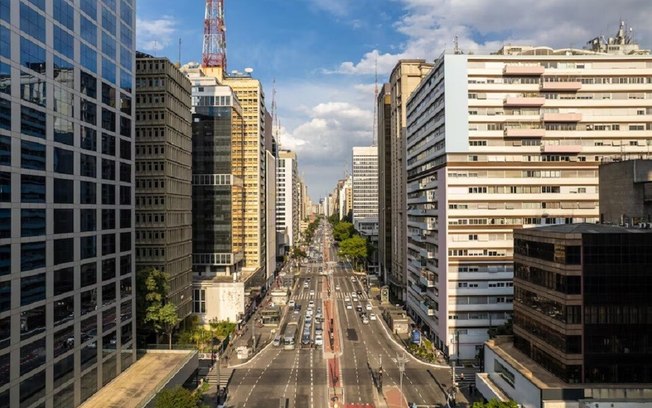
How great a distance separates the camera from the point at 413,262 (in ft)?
357

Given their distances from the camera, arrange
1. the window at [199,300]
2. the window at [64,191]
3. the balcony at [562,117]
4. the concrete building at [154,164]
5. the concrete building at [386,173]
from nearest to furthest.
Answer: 1. the window at [64,191]
2. the concrete building at [154,164]
3. the balcony at [562,117]
4. the window at [199,300]
5. the concrete building at [386,173]

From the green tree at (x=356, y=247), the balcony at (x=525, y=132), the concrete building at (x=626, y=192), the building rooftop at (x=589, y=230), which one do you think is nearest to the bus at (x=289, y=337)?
the balcony at (x=525, y=132)

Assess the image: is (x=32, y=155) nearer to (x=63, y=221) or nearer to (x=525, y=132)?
(x=63, y=221)

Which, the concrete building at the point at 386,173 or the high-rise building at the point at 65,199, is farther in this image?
the concrete building at the point at 386,173

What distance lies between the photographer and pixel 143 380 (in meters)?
57.0

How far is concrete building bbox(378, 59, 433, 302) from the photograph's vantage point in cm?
12556

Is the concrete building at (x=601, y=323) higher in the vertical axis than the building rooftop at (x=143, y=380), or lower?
higher

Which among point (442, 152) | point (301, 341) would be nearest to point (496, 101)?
point (442, 152)

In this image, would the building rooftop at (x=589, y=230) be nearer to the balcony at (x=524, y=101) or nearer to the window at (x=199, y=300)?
the balcony at (x=524, y=101)

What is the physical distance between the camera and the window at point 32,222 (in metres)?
40.7

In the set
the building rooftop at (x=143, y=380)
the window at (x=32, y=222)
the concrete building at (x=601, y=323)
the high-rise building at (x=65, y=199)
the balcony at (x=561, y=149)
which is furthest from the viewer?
the balcony at (x=561, y=149)

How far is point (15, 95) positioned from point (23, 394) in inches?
881

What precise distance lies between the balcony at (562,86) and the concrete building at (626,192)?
680 inches

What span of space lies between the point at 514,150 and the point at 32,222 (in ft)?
221
